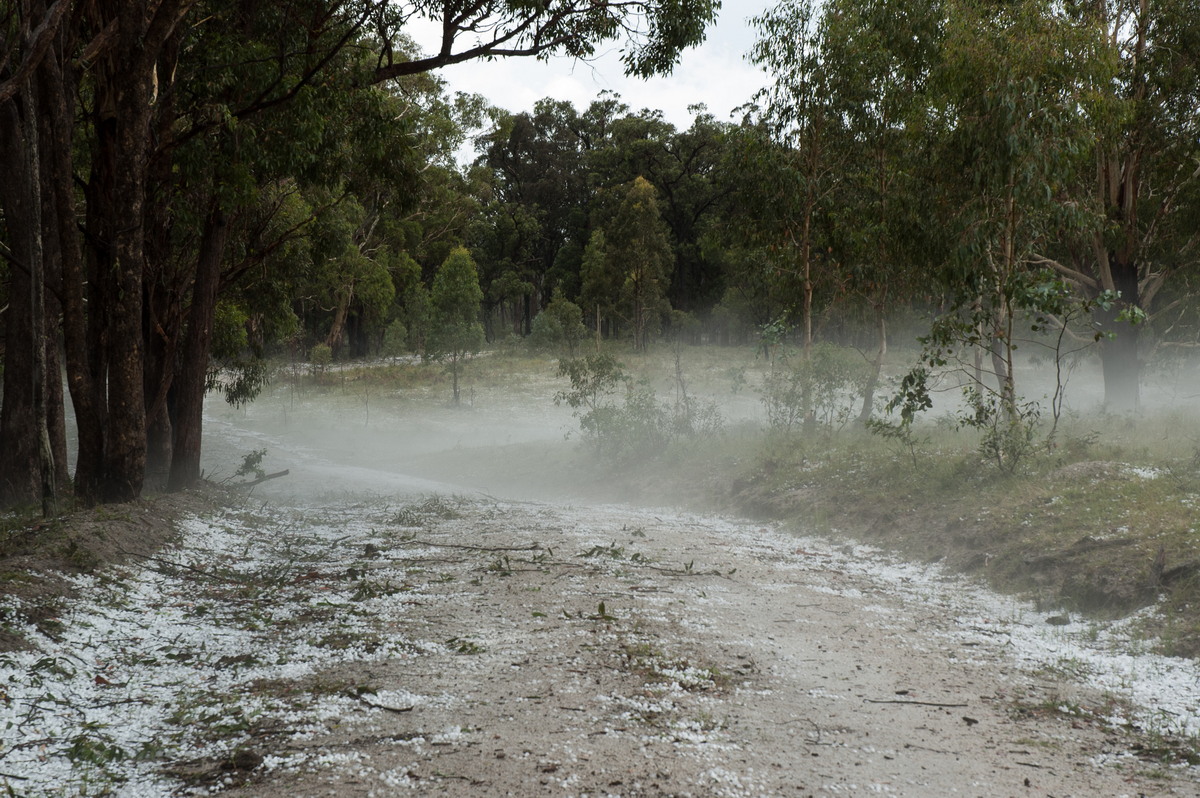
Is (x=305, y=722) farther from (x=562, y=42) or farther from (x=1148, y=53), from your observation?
(x=1148, y=53)

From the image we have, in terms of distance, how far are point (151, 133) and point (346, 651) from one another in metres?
7.25

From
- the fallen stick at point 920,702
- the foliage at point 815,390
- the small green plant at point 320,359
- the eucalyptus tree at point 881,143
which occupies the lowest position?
the fallen stick at point 920,702

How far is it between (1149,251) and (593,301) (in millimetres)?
31049

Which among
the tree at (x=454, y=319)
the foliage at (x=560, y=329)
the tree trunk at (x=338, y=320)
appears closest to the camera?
the tree at (x=454, y=319)

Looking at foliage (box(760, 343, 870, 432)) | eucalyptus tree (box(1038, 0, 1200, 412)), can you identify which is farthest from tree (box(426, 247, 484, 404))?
eucalyptus tree (box(1038, 0, 1200, 412))

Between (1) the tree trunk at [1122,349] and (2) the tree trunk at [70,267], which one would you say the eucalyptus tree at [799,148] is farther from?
(2) the tree trunk at [70,267]

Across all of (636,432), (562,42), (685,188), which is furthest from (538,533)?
(685,188)

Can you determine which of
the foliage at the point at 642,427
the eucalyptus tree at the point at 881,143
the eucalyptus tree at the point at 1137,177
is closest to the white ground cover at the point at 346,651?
the eucalyptus tree at the point at 881,143

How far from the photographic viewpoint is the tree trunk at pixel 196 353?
1170 centimetres

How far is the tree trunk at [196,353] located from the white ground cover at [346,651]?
3913mm

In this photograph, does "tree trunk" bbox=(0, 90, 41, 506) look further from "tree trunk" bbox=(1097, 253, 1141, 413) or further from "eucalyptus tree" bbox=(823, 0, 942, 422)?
"tree trunk" bbox=(1097, 253, 1141, 413)

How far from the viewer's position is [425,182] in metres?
16.1

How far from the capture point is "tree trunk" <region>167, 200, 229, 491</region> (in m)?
11.7

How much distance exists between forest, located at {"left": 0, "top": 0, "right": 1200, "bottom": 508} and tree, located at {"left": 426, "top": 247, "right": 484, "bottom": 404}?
13294mm
